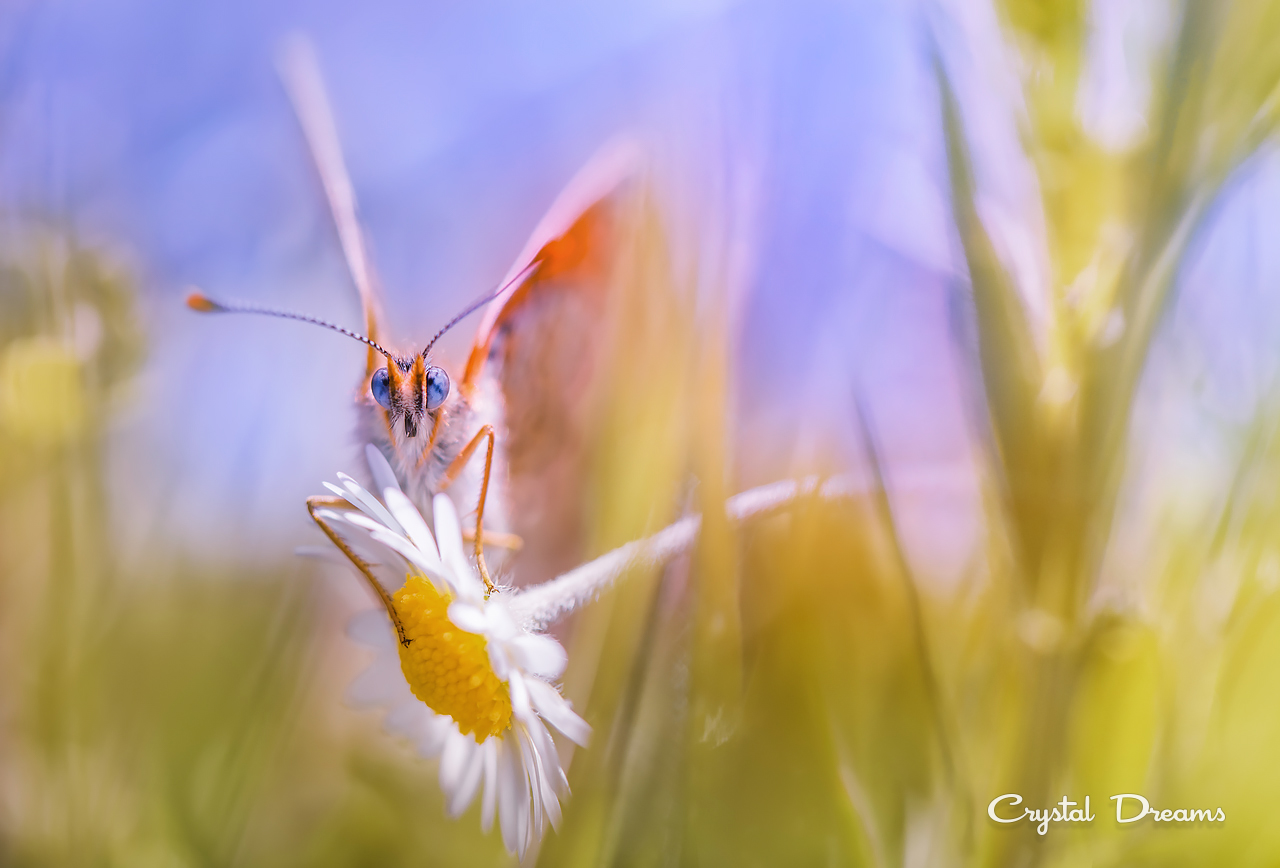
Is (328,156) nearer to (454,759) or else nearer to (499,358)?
(499,358)

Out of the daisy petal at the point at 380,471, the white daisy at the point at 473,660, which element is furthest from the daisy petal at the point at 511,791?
the daisy petal at the point at 380,471

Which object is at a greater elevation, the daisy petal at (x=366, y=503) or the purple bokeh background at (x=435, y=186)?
the purple bokeh background at (x=435, y=186)

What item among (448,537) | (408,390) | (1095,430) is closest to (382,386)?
(408,390)

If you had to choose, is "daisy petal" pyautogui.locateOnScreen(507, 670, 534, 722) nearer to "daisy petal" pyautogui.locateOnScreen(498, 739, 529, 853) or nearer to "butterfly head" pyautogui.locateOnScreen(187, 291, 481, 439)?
"daisy petal" pyautogui.locateOnScreen(498, 739, 529, 853)

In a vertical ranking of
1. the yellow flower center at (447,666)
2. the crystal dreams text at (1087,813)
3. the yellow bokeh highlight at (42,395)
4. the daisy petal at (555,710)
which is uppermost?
the yellow bokeh highlight at (42,395)

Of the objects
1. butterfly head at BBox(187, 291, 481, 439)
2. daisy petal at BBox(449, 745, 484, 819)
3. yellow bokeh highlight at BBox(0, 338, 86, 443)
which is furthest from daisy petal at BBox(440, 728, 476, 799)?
yellow bokeh highlight at BBox(0, 338, 86, 443)

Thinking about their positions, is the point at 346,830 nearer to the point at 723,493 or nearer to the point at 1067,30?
the point at 723,493

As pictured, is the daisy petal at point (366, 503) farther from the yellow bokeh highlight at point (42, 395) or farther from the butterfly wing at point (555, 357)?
the yellow bokeh highlight at point (42, 395)

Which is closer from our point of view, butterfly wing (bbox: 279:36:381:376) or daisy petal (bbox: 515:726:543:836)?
daisy petal (bbox: 515:726:543:836)
